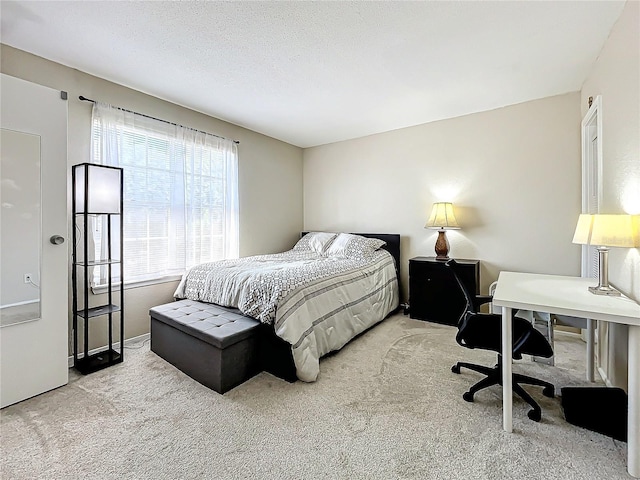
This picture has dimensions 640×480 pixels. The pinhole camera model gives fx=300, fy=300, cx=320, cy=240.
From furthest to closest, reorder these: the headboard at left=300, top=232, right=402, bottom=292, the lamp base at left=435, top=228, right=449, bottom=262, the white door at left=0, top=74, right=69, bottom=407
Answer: the headboard at left=300, top=232, right=402, bottom=292 → the lamp base at left=435, top=228, right=449, bottom=262 → the white door at left=0, top=74, right=69, bottom=407

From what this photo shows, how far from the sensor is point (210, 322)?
7.63 ft

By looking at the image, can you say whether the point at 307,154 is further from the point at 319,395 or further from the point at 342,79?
the point at 319,395

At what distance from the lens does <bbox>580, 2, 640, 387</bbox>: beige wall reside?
173cm

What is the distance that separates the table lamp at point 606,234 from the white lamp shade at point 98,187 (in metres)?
3.45

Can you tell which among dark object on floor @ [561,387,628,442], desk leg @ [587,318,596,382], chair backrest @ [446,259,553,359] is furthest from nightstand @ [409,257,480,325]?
dark object on floor @ [561,387,628,442]

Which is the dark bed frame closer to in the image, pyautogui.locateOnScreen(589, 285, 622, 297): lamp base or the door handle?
the door handle

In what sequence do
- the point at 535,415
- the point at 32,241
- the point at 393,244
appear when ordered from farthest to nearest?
the point at 393,244 → the point at 32,241 → the point at 535,415

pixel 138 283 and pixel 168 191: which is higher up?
pixel 168 191

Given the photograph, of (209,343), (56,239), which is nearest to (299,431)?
(209,343)

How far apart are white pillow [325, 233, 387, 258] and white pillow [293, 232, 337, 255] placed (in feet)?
0.40

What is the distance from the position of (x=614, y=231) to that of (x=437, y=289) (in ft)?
6.63

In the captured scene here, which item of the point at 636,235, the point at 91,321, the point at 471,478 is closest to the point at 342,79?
the point at 636,235

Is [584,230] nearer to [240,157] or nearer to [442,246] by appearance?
[442,246]

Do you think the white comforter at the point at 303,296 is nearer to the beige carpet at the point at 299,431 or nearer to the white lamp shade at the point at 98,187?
the beige carpet at the point at 299,431
